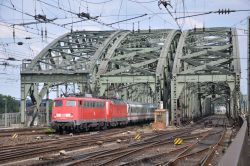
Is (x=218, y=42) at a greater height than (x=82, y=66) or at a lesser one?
greater

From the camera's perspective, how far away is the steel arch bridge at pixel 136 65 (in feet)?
173

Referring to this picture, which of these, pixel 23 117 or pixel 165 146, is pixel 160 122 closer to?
pixel 23 117

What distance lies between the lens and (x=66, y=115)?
3525 centimetres

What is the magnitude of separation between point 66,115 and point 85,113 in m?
2.12

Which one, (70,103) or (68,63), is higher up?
(68,63)

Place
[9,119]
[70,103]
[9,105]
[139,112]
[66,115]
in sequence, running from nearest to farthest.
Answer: [66,115] → [70,103] → [9,119] → [139,112] → [9,105]

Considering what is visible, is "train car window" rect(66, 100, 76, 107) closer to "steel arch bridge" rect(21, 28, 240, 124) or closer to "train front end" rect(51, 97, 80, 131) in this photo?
"train front end" rect(51, 97, 80, 131)

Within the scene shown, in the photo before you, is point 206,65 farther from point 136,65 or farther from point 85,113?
point 85,113

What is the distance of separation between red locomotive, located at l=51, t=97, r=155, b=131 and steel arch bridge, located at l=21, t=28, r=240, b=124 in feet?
17.0

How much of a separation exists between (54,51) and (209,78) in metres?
24.9

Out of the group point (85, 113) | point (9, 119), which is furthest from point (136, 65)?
point (85, 113)

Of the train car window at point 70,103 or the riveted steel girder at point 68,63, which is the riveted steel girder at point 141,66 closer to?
the riveted steel girder at point 68,63

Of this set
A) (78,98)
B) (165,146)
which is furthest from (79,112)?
(165,146)

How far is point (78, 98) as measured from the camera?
1411 inches
